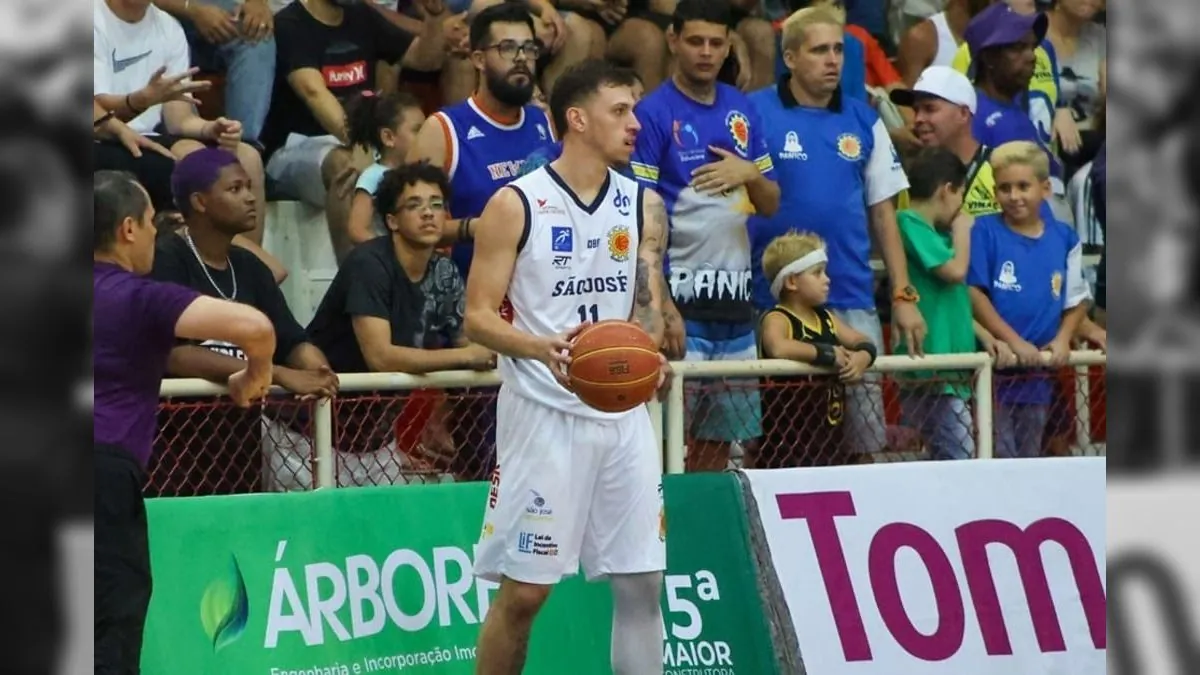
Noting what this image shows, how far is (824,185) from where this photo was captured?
9469 mm

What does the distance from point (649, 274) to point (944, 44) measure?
454 centimetres

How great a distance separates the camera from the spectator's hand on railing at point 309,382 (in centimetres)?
750

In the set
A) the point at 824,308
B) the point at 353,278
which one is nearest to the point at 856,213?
the point at 824,308

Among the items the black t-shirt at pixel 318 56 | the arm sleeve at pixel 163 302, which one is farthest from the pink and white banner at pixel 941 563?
the arm sleeve at pixel 163 302

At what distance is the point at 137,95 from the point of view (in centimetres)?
788

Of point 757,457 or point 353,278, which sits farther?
point 757,457

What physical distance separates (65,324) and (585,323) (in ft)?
18.8

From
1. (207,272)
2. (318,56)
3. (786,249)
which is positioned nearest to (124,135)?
(207,272)

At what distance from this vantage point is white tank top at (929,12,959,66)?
11273 millimetres

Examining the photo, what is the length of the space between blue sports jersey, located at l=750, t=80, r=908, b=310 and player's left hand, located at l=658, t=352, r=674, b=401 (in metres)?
1.53

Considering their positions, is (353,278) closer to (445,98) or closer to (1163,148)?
(445,98)

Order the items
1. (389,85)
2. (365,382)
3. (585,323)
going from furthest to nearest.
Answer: (389,85), (365,382), (585,323)

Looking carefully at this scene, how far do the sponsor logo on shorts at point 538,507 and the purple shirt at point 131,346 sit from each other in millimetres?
1736

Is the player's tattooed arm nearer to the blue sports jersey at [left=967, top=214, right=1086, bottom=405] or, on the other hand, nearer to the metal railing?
the metal railing
